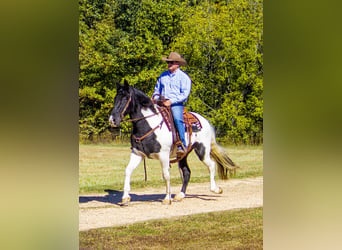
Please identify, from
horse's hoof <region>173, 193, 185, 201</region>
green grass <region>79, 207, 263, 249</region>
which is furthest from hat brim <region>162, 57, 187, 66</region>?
green grass <region>79, 207, 263, 249</region>

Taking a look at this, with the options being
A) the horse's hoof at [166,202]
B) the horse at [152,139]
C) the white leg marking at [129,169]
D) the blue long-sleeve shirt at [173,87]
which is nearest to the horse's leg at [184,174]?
the horse at [152,139]

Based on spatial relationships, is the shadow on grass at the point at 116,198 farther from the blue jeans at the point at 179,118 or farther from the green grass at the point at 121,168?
the blue jeans at the point at 179,118

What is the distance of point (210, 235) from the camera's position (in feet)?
26.5

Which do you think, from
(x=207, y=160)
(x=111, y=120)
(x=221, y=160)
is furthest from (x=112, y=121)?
(x=221, y=160)

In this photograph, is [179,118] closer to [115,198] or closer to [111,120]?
[111,120]

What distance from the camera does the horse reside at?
7750 mm

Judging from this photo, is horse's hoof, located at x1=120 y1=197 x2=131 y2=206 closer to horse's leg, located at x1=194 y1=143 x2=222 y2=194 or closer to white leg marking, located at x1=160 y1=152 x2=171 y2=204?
white leg marking, located at x1=160 y1=152 x2=171 y2=204

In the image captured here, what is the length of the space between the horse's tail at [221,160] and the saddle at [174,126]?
364 mm

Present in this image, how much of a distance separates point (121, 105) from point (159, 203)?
1.46 meters

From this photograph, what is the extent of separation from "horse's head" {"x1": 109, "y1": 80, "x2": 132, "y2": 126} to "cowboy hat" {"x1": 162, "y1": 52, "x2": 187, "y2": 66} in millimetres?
725

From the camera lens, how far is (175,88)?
7.99 metres

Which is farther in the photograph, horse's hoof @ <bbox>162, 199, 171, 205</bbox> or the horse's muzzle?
horse's hoof @ <bbox>162, 199, 171, 205</bbox>
